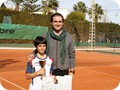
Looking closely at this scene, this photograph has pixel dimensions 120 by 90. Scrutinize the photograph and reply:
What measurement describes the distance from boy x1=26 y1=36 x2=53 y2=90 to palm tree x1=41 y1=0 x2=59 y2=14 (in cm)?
3880

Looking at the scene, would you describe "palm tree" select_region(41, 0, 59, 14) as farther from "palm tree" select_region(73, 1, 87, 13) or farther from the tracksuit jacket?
the tracksuit jacket

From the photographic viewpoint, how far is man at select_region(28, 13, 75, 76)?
318 centimetres

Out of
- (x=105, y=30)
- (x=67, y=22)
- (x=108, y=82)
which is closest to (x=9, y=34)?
(x=67, y=22)

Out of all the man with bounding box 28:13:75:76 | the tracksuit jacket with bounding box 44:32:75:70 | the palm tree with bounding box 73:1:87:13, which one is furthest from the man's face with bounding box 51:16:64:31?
the palm tree with bounding box 73:1:87:13

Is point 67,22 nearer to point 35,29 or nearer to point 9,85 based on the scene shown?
point 35,29

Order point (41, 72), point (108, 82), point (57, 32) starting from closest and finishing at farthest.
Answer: point (41, 72) → point (57, 32) → point (108, 82)

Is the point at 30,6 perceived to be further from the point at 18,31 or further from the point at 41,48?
the point at 41,48

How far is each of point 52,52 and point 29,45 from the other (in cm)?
2596

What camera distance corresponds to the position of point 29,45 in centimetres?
2903

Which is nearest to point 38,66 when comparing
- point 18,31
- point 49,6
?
point 18,31

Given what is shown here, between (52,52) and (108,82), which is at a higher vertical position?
(52,52)

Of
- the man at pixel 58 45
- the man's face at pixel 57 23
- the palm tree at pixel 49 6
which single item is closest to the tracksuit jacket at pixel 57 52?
the man at pixel 58 45

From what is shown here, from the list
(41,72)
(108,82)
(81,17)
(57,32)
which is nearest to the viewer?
(41,72)

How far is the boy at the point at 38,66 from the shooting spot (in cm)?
286
